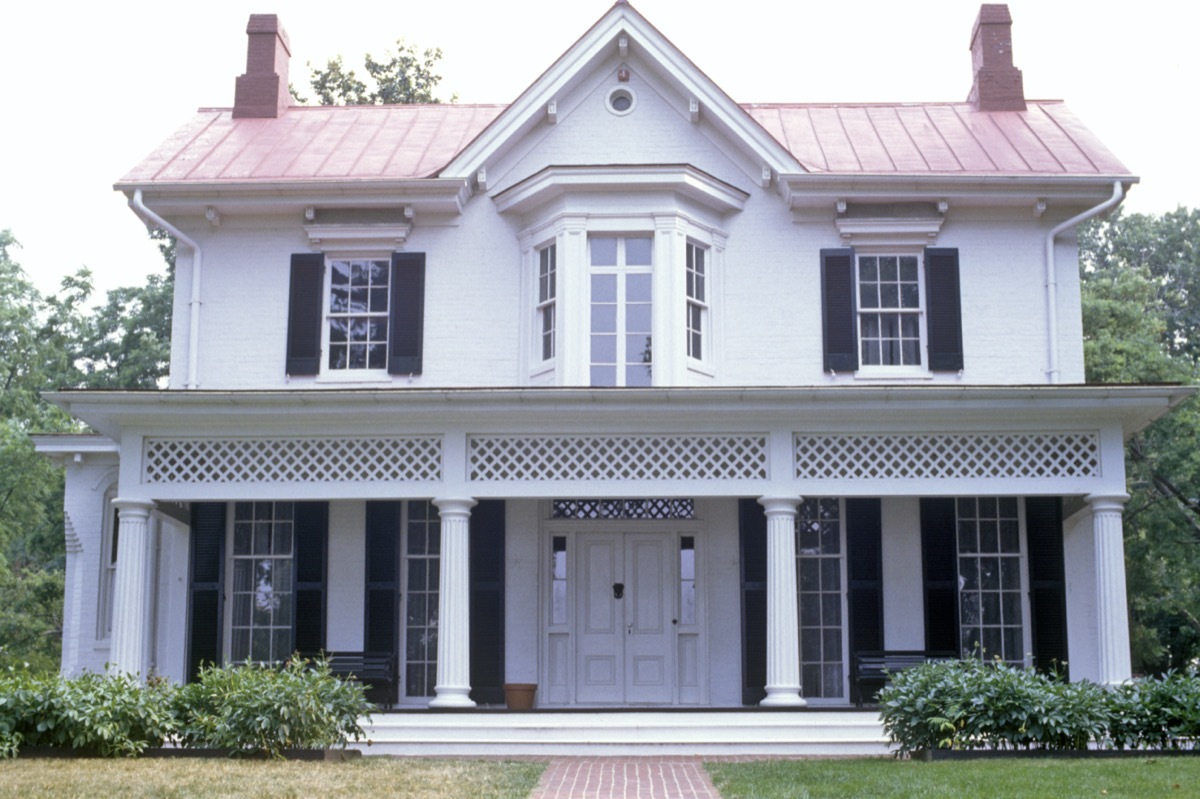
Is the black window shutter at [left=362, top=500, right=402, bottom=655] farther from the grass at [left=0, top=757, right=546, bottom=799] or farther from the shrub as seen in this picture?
the shrub

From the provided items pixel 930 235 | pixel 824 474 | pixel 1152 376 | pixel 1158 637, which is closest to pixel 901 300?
pixel 930 235

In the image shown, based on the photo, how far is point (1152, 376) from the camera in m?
25.8

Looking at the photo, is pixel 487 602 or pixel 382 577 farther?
pixel 382 577

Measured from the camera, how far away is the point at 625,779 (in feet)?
37.3

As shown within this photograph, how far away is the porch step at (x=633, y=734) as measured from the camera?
44.5 feet

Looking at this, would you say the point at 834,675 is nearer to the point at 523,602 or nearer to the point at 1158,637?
the point at 523,602

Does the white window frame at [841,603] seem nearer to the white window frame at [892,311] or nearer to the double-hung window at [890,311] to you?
the white window frame at [892,311]

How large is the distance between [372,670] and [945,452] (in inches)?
272

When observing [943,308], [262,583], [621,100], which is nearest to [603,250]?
[621,100]

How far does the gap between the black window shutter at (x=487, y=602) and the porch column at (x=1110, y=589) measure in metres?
6.65

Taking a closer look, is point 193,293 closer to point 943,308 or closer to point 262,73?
point 262,73

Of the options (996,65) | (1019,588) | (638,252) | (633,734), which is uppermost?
(996,65)

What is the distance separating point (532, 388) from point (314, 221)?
15.4 feet

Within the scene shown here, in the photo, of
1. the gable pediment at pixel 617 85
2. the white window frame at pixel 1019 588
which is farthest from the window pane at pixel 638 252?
the white window frame at pixel 1019 588
